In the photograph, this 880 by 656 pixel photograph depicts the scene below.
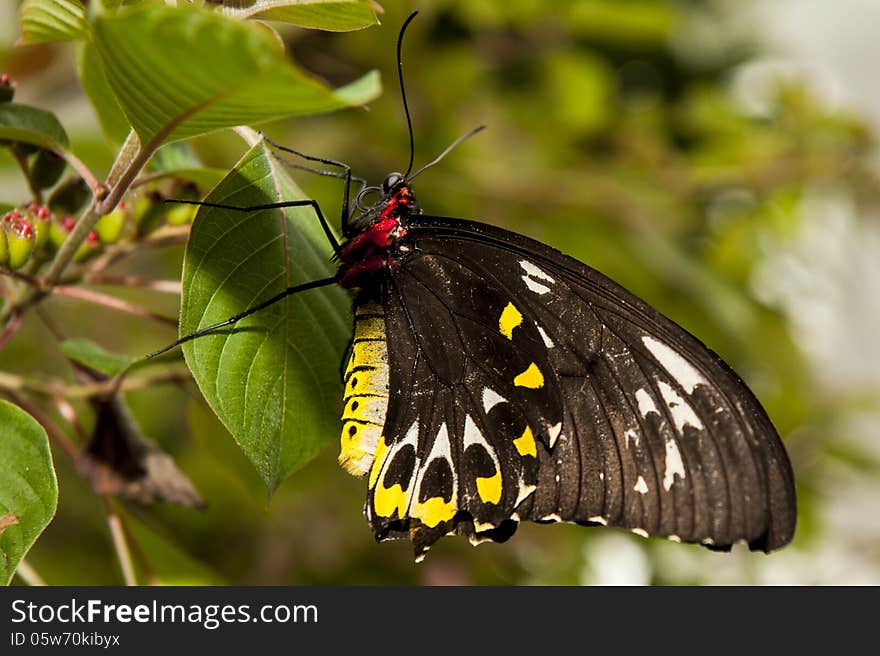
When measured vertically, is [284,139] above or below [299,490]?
above

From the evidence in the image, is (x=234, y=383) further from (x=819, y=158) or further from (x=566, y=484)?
(x=819, y=158)

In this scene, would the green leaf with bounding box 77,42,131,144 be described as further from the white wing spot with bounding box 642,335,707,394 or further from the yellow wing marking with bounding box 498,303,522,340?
the white wing spot with bounding box 642,335,707,394

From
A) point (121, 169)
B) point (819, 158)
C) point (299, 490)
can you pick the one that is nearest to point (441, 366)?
point (121, 169)

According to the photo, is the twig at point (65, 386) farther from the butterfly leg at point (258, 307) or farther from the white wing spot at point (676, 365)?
the white wing spot at point (676, 365)

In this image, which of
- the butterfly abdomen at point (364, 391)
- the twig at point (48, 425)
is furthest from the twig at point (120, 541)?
the butterfly abdomen at point (364, 391)

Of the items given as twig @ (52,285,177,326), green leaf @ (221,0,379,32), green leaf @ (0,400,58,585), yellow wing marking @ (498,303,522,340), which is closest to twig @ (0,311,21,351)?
twig @ (52,285,177,326)

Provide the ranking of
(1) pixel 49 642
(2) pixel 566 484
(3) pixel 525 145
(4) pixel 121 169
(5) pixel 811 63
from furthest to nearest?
1. (5) pixel 811 63
2. (3) pixel 525 145
3. (2) pixel 566 484
4. (1) pixel 49 642
5. (4) pixel 121 169

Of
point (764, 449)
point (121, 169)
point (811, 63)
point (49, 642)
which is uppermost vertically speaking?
point (811, 63)
